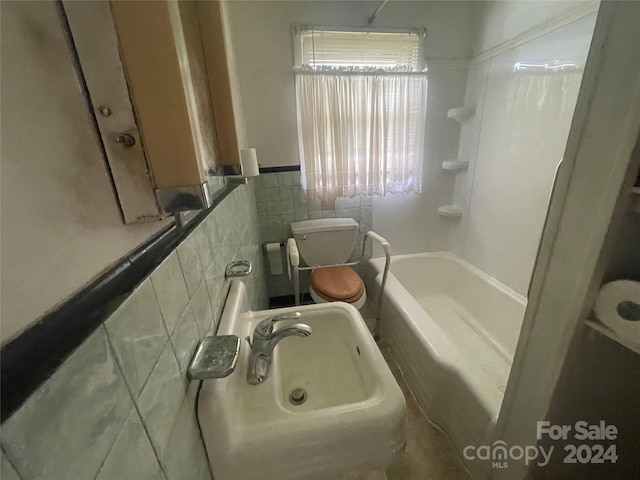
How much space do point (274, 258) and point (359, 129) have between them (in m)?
1.08

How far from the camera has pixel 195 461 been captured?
47 cm

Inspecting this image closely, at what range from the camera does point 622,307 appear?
49 centimetres

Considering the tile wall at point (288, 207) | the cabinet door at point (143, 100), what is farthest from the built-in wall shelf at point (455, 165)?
the cabinet door at point (143, 100)

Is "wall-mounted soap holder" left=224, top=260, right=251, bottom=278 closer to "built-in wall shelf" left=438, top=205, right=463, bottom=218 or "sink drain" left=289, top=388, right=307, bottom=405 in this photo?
"sink drain" left=289, top=388, right=307, bottom=405

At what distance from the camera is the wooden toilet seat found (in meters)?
1.53

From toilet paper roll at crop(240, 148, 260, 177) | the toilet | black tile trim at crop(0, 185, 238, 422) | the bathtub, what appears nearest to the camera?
black tile trim at crop(0, 185, 238, 422)

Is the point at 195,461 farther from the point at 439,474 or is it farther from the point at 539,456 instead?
the point at 439,474

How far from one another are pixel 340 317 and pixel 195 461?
540 mm

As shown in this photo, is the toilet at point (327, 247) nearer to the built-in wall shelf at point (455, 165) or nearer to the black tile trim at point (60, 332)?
the built-in wall shelf at point (455, 165)

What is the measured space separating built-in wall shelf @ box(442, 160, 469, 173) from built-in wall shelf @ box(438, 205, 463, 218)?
0.91 feet

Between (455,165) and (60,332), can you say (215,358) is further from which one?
(455,165)

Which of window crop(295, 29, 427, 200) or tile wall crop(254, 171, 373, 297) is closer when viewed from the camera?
window crop(295, 29, 427, 200)

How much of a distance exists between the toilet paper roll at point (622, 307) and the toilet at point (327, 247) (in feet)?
3.81

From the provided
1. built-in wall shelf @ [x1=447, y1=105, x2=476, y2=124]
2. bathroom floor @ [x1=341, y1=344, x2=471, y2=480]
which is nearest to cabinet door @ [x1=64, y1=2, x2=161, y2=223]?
bathroom floor @ [x1=341, y1=344, x2=471, y2=480]
